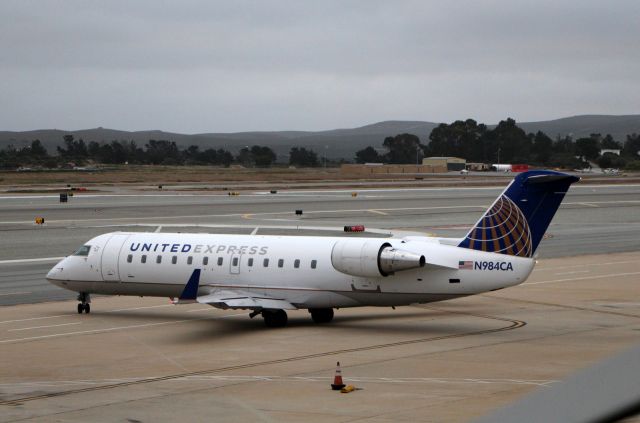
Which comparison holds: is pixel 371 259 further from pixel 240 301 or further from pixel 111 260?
pixel 111 260

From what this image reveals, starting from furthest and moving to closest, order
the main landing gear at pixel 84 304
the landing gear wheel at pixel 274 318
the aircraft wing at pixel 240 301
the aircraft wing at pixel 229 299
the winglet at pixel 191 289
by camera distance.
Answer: the main landing gear at pixel 84 304 < the landing gear wheel at pixel 274 318 < the aircraft wing at pixel 240 301 < the aircraft wing at pixel 229 299 < the winglet at pixel 191 289

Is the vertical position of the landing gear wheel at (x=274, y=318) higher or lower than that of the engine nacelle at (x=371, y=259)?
lower

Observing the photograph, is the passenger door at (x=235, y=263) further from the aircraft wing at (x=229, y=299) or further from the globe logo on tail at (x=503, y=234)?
the globe logo on tail at (x=503, y=234)

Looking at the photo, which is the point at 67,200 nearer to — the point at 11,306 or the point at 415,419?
the point at 11,306

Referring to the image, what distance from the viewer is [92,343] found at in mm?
27641

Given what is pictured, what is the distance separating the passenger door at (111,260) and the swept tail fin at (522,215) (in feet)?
40.7

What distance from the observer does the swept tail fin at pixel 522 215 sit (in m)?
28.1

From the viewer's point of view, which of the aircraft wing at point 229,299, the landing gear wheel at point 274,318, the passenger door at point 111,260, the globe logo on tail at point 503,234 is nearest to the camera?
the globe logo on tail at point 503,234

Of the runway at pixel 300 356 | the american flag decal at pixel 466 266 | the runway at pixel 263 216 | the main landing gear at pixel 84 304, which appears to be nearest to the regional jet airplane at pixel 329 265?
the american flag decal at pixel 466 266

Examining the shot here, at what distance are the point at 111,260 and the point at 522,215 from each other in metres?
14.4

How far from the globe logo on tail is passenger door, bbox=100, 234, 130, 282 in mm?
12514

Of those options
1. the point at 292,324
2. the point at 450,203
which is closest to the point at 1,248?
the point at 292,324

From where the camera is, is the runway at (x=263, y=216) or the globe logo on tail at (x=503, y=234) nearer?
the globe logo on tail at (x=503, y=234)

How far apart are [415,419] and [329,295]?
1295 centimetres
